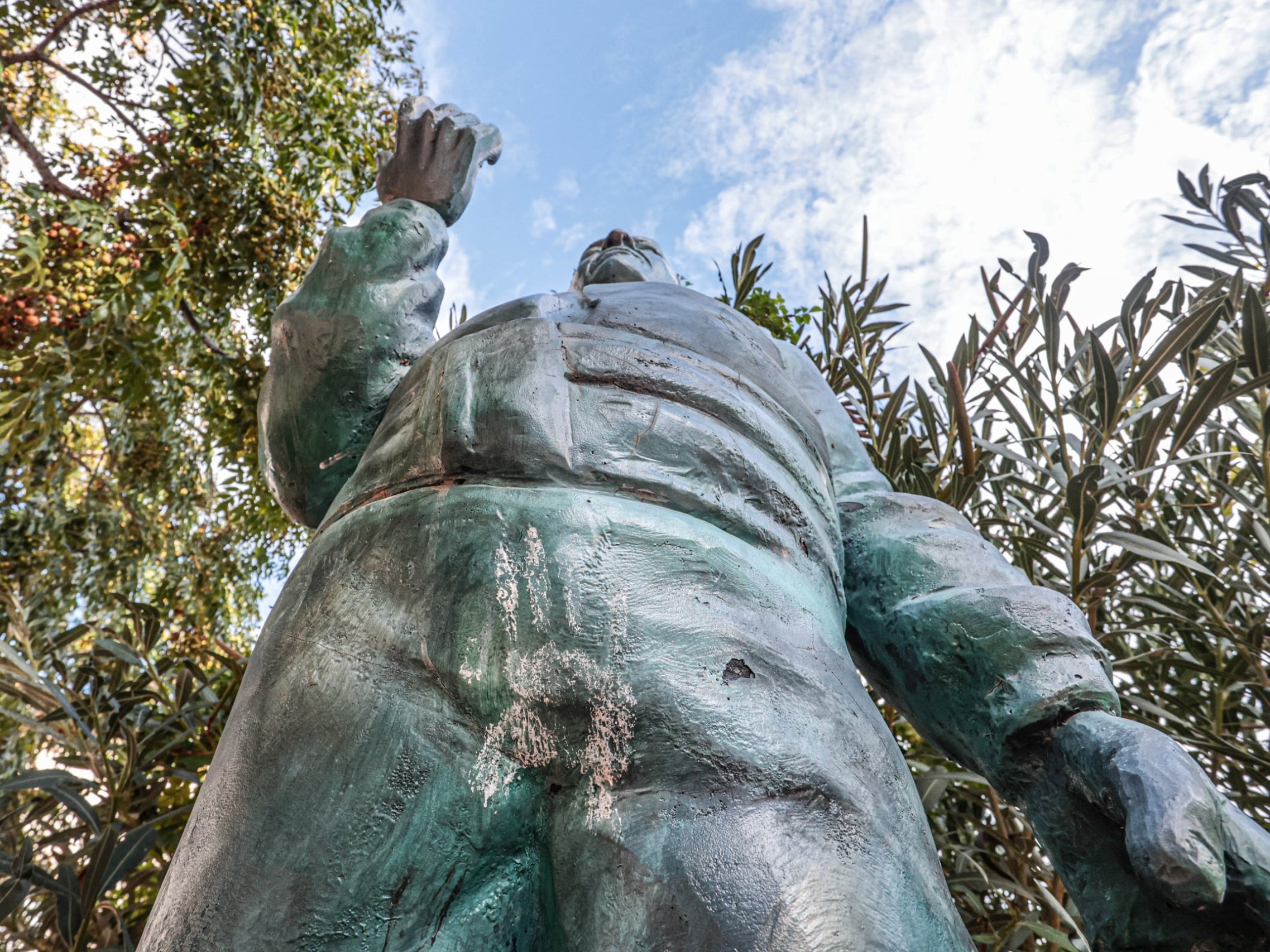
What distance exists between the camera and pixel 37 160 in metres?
4.71

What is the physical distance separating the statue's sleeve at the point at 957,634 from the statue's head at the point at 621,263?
2.21 ft

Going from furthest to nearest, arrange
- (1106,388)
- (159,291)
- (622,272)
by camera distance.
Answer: (159,291), (1106,388), (622,272)

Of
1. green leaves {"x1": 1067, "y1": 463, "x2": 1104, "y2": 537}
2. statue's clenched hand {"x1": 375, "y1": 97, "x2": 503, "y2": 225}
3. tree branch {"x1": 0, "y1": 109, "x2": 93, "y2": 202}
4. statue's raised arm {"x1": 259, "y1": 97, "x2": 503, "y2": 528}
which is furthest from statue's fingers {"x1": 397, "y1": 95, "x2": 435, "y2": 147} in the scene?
tree branch {"x1": 0, "y1": 109, "x2": 93, "y2": 202}

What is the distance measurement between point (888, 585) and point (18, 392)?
3.52 meters

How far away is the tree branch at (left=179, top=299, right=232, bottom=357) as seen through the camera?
4.47 m

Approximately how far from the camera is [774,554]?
1.14 m

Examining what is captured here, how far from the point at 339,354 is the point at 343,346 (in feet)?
0.04

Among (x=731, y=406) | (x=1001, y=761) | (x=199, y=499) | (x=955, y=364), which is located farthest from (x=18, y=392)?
(x=1001, y=761)

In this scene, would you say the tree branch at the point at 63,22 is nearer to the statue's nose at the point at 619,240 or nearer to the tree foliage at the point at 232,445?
the tree foliage at the point at 232,445

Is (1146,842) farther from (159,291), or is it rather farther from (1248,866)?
(159,291)

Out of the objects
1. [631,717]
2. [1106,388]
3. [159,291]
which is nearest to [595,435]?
[631,717]

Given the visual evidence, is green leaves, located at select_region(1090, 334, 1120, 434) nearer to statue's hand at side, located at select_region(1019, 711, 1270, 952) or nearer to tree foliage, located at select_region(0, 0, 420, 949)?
statue's hand at side, located at select_region(1019, 711, 1270, 952)

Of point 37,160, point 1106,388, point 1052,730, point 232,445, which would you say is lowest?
point 1052,730

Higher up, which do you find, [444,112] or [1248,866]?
[444,112]
